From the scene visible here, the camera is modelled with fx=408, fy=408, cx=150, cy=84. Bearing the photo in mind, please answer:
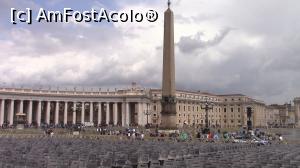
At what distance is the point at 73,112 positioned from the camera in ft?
366

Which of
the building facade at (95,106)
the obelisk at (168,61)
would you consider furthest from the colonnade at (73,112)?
the obelisk at (168,61)

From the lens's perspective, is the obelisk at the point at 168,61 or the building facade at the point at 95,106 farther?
the building facade at the point at 95,106

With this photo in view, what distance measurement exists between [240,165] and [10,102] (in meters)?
94.9

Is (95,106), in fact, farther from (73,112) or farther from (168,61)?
(168,61)

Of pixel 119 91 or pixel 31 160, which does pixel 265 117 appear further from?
pixel 31 160

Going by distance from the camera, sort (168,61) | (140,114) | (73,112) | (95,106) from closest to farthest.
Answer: (168,61), (73,112), (140,114), (95,106)

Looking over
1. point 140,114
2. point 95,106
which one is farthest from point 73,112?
point 140,114

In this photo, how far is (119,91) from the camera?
395 feet

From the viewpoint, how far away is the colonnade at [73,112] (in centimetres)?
10206

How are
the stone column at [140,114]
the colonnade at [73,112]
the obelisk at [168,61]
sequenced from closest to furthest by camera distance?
the obelisk at [168,61], the colonnade at [73,112], the stone column at [140,114]

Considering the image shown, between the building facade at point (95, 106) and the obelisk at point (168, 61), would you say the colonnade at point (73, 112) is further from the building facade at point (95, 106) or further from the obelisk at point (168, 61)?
the obelisk at point (168, 61)

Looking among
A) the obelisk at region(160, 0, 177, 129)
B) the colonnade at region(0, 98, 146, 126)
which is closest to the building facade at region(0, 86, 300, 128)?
the colonnade at region(0, 98, 146, 126)

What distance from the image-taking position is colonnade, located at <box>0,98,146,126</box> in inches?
4018

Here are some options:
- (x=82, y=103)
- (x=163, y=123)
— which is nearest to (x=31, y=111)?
(x=82, y=103)
